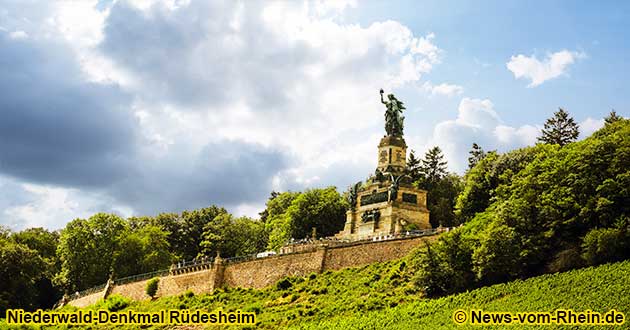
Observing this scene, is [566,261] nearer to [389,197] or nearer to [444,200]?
[389,197]

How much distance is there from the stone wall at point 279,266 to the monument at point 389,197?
5.24m

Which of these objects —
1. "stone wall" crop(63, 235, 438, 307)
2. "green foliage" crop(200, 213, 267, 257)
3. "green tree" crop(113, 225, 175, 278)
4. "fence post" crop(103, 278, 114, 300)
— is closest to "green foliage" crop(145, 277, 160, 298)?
"stone wall" crop(63, 235, 438, 307)

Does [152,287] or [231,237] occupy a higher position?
[231,237]

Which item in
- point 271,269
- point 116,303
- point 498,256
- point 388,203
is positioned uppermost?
point 388,203

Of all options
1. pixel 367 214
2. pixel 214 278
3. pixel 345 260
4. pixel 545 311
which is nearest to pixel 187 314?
pixel 214 278

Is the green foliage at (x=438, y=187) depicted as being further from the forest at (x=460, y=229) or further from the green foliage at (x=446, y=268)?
the green foliage at (x=446, y=268)

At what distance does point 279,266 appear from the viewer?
188ft

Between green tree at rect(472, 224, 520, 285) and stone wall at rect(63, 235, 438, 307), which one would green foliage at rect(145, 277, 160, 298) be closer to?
stone wall at rect(63, 235, 438, 307)

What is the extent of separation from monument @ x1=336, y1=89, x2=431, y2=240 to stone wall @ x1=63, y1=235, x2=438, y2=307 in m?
5.24

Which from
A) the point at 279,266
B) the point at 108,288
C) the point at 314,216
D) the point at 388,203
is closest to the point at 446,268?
the point at 279,266

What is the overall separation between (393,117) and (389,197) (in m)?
8.79

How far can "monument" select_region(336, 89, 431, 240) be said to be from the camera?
60.2 metres

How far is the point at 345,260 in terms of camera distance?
5434 cm

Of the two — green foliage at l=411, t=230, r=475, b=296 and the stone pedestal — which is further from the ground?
the stone pedestal
